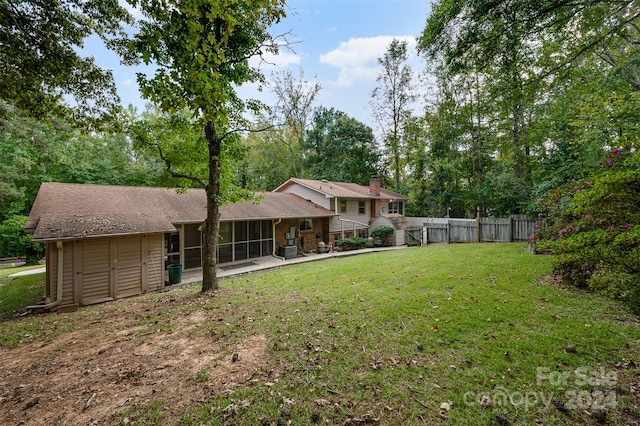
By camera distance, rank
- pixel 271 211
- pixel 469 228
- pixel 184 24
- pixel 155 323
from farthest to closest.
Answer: pixel 469 228 < pixel 271 211 < pixel 155 323 < pixel 184 24

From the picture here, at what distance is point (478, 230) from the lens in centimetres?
1748

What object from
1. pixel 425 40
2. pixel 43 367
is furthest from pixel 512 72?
pixel 43 367

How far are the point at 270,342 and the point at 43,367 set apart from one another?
137 inches

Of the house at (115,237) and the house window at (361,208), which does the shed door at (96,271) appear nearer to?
the house at (115,237)

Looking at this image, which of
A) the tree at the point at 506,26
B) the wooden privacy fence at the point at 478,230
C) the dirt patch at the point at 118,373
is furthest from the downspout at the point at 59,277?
the wooden privacy fence at the point at 478,230

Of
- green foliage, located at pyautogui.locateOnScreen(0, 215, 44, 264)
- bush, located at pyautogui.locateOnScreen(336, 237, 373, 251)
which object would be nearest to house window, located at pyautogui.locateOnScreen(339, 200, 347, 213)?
bush, located at pyautogui.locateOnScreen(336, 237, 373, 251)

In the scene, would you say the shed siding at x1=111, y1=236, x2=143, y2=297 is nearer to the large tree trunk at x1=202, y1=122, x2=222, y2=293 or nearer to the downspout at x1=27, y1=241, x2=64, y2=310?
the downspout at x1=27, y1=241, x2=64, y2=310

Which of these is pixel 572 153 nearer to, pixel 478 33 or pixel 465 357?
pixel 478 33

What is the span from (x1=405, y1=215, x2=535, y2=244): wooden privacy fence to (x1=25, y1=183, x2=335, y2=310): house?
12.8 meters

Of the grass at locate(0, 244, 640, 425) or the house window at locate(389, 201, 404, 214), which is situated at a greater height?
the house window at locate(389, 201, 404, 214)

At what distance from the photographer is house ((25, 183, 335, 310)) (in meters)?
8.25

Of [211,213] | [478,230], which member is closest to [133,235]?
[211,213]

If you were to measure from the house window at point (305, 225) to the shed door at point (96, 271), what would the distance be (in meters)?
10.6

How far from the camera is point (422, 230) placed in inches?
788
